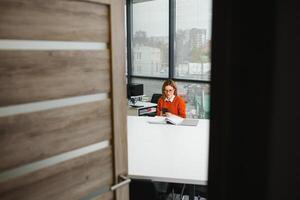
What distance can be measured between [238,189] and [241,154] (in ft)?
0.23

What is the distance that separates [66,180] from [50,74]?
0.56m

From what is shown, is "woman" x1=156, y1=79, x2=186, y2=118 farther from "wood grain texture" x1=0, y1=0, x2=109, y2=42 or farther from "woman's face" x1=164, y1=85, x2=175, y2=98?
"wood grain texture" x1=0, y1=0, x2=109, y2=42

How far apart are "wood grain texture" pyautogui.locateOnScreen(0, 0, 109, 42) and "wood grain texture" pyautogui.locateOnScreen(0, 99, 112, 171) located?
1.17 feet

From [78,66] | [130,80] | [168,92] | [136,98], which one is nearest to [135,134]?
[168,92]

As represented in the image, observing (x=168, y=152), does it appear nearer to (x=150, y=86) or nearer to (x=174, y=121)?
(x=174, y=121)

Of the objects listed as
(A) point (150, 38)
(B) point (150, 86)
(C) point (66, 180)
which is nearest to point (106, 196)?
(C) point (66, 180)

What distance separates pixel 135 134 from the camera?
335 centimetres

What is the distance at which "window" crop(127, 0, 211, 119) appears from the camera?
5.78 m

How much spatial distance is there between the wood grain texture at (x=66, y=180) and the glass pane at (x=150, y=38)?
478cm

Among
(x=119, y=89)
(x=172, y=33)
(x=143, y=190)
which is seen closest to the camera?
(x=119, y=89)

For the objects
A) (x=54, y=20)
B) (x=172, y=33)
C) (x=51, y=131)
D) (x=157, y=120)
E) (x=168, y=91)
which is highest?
(x=172, y=33)

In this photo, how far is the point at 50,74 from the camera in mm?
1386

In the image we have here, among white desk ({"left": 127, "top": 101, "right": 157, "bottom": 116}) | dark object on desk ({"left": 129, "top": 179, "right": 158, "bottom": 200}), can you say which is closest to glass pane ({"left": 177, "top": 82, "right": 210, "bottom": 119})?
white desk ({"left": 127, "top": 101, "right": 157, "bottom": 116})

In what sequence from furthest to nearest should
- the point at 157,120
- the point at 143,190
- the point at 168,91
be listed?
1. the point at 168,91
2. the point at 157,120
3. the point at 143,190
